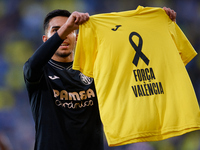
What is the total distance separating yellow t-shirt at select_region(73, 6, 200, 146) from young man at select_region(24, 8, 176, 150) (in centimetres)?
14

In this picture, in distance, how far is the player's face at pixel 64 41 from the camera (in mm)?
1621

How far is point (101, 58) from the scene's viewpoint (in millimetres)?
1394

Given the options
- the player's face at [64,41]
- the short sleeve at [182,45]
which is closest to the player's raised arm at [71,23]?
the player's face at [64,41]

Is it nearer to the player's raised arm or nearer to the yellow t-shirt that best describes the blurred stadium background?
the yellow t-shirt

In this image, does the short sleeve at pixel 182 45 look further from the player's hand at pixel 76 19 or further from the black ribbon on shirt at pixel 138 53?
the player's hand at pixel 76 19

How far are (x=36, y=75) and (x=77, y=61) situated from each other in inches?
8.8

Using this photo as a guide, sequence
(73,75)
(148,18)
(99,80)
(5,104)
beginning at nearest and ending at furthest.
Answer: (99,80), (148,18), (73,75), (5,104)

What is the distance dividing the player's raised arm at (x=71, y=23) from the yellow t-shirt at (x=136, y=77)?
38mm

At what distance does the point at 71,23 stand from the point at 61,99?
42 centimetres

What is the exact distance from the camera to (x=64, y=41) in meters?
1.62

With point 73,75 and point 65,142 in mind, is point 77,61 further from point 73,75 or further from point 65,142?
point 65,142

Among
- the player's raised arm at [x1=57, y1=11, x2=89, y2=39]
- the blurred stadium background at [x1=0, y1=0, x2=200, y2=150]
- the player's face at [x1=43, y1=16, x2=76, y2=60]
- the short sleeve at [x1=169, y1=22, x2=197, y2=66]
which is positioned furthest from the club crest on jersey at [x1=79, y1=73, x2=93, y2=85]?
the blurred stadium background at [x1=0, y1=0, x2=200, y2=150]

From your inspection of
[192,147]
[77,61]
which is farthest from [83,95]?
[192,147]

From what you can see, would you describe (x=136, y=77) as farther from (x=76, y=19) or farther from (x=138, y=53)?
(x=76, y=19)
